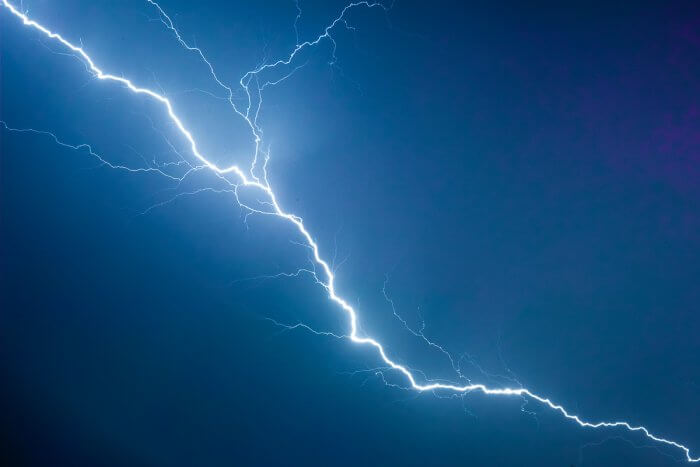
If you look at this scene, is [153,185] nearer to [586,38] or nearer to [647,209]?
[586,38]

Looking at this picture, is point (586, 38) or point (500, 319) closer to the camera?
point (586, 38)

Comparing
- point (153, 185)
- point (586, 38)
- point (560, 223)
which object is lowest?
point (153, 185)

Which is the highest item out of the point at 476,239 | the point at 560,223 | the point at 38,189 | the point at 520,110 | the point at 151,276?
the point at 520,110

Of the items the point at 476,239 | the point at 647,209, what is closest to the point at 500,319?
the point at 476,239

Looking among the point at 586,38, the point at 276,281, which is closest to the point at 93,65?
the point at 276,281

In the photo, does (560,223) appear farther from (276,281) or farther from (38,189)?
(38,189)

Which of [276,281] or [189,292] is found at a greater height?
[276,281]
